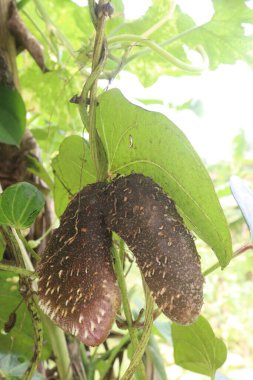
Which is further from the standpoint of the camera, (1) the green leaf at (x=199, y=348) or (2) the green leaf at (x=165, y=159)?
(1) the green leaf at (x=199, y=348)

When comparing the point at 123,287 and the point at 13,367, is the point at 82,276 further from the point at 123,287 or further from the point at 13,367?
the point at 13,367

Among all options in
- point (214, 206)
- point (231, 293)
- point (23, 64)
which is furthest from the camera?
point (231, 293)

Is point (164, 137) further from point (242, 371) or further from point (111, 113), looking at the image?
point (242, 371)

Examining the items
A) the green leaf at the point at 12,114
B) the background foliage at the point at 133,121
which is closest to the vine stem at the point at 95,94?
the background foliage at the point at 133,121

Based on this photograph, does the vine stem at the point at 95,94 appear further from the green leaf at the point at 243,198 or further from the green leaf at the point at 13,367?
the green leaf at the point at 13,367

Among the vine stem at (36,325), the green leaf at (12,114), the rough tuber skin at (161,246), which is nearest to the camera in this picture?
the rough tuber skin at (161,246)

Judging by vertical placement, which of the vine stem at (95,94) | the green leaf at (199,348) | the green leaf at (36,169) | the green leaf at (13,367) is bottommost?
the green leaf at (199,348)

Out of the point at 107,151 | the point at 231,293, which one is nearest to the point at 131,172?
the point at 107,151
